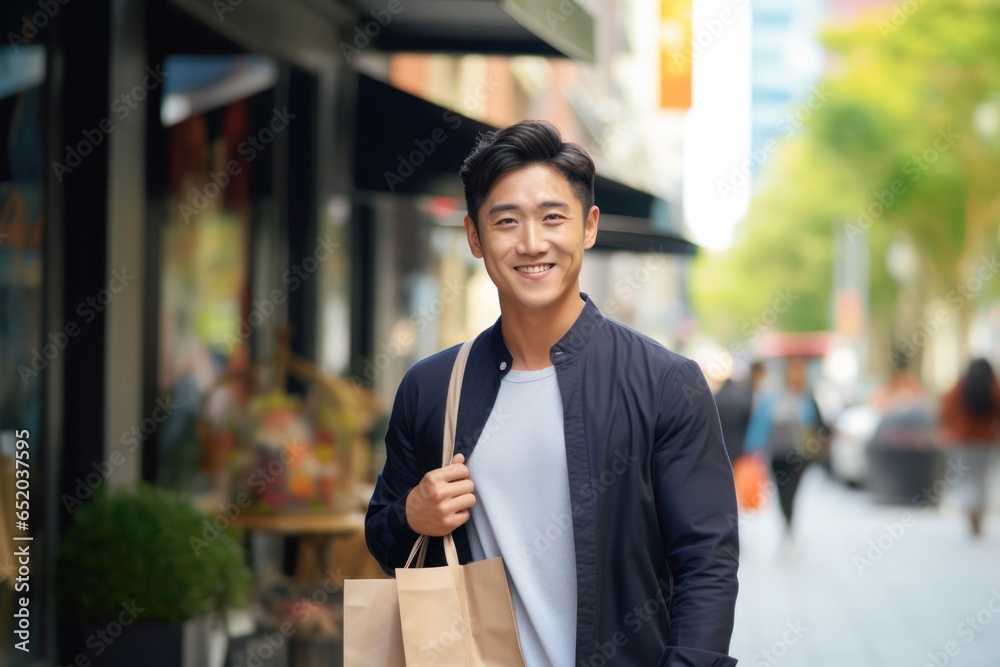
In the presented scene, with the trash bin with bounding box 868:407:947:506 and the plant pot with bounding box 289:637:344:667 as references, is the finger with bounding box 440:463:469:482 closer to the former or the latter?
the plant pot with bounding box 289:637:344:667

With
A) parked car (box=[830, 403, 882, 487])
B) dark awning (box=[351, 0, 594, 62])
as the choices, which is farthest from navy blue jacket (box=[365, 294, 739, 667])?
parked car (box=[830, 403, 882, 487])

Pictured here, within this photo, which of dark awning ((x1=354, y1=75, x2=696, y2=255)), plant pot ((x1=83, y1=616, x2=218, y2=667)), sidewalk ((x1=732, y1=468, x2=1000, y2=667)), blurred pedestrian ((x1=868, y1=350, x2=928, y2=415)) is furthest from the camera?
blurred pedestrian ((x1=868, y1=350, x2=928, y2=415))

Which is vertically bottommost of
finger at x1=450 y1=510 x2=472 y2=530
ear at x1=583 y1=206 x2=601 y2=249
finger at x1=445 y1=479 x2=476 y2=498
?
finger at x1=450 y1=510 x2=472 y2=530

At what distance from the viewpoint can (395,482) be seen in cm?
282

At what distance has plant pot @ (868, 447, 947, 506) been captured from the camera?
18.8 metres

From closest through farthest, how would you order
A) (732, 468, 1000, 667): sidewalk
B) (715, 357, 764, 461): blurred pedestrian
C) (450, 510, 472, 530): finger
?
(450, 510, 472, 530): finger → (732, 468, 1000, 667): sidewalk → (715, 357, 764, 461): blurred pedestrian

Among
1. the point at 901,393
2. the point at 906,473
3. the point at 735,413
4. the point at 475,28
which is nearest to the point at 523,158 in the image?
the point at 475,28

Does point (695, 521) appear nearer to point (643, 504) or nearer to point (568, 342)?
point (643, 504)

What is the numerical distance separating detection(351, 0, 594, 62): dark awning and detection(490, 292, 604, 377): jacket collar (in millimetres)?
3832

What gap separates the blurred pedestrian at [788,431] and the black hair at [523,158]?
1123cm

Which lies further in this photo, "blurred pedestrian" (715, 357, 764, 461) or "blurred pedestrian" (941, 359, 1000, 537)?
"blurred pedestrian" (941, 359, 1000, 537)

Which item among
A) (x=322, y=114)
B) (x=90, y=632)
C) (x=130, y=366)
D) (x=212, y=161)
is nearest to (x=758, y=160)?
(x=322, y=114)

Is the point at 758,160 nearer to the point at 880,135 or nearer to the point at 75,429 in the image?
the point at 75,429

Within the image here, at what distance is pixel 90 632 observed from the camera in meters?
5.48
